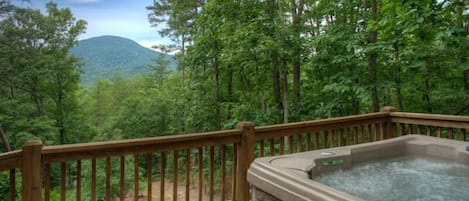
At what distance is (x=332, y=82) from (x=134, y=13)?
15.1m

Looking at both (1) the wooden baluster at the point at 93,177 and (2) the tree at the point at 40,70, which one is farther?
(2) the tree at the point at 40,70

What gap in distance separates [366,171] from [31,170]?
2.37 meters

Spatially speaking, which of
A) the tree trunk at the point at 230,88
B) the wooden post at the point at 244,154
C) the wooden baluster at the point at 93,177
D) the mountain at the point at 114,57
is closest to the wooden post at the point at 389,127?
the wooden post at the point at 244,154

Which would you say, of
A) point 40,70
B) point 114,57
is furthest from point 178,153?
point 114,57

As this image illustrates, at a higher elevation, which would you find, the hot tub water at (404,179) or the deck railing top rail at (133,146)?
the deck railing top rail at (133,146)

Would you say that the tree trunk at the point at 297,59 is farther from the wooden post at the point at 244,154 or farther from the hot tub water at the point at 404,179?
the wooden post at the point at 244,154

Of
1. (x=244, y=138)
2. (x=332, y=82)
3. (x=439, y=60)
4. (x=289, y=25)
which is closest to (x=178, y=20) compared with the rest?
(x=289, y=25)

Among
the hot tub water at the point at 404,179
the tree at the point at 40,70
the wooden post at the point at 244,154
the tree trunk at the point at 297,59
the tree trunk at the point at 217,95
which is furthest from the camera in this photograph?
the tree at the point at 40,70

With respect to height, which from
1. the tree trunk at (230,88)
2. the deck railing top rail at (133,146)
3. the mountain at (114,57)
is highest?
the mountain at (114,57)

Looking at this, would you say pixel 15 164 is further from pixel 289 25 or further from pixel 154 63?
Answer: pixel 154 63

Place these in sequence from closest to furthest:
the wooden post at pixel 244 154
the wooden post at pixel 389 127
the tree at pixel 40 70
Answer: the wooden post at pixel 244 154 → the wooden post at pixel 389 127 → the tree at pixel 40 70

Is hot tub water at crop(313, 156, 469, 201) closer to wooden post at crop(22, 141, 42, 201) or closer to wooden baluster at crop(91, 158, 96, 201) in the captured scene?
wooden baluster at crop(91, 158, 96, 201)

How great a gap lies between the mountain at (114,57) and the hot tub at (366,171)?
563 inches

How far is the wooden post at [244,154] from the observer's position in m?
2.52
